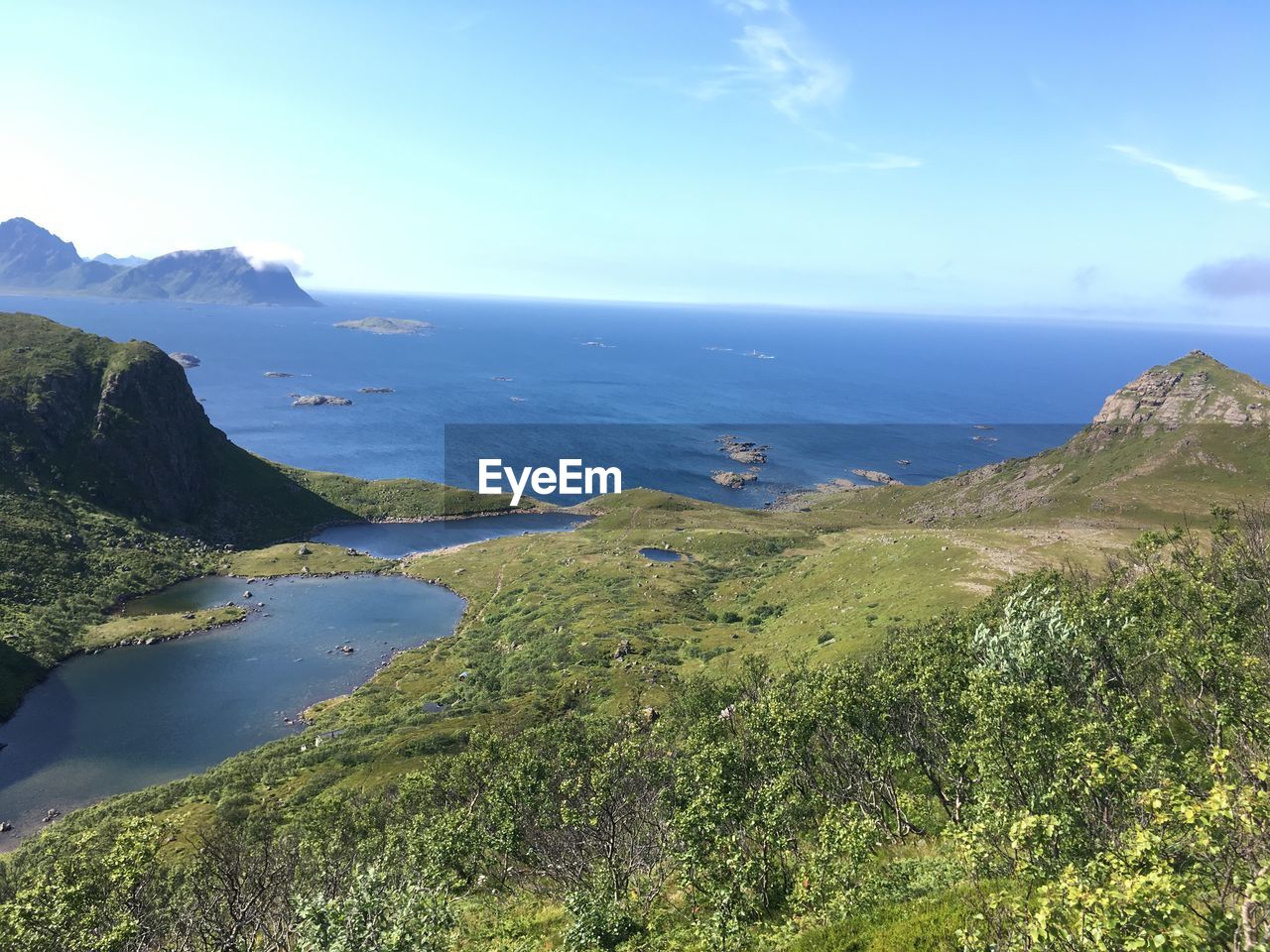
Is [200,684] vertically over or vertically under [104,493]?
under

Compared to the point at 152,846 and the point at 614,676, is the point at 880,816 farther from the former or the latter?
the point at 614,676

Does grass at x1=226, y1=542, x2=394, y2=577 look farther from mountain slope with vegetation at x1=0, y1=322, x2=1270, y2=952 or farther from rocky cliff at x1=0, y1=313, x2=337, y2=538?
mountain slope with vegetation at x1=0, y1=322, x2=1270, y2=952

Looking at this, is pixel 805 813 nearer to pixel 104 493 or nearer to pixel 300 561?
pixel 300 561

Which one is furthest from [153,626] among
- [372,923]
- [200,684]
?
[372,923]

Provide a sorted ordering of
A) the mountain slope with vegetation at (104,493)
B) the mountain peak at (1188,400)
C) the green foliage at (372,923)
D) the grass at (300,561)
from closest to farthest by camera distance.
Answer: the green foliage at (372,923), the mountain slope with vegetation at (104,493), the grass at (300,561), the mountain peak at (1188,400)

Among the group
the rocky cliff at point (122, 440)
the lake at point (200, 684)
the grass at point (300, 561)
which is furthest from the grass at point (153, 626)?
the rocky cliff at point (122, 440)

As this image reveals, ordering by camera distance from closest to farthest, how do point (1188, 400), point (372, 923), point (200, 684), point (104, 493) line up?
point (372, 923) < point (200, 684) < point (104, 493) < point (1188, 400)

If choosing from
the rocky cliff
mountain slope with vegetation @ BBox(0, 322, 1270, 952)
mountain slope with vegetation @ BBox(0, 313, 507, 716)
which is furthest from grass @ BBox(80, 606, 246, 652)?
mountain slope with vegetation @ BBox(0, 322, 1270, 952)

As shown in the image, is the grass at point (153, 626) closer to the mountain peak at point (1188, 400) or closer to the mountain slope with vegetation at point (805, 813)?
the mountain slope with vegetation at point (805, 813)

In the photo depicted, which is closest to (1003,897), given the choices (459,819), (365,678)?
(459,819)
